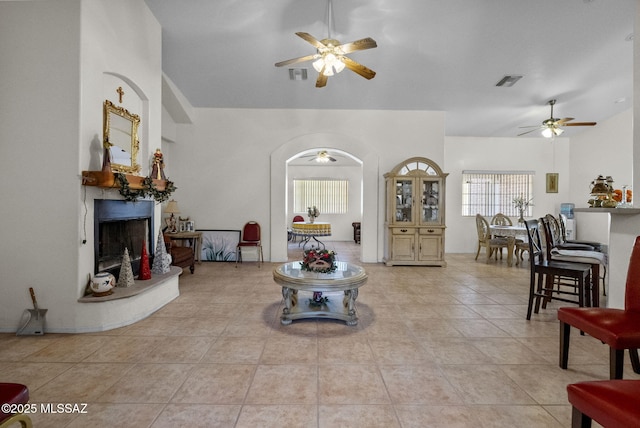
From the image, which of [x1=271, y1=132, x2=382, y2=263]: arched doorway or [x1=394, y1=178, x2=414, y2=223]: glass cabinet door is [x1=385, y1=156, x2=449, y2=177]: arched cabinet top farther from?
[x1=271, y1=132, x2=382, y2=263]: arched doorway

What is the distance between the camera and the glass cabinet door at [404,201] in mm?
6523

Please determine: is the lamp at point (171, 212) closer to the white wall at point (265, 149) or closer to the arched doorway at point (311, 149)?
the white wall at point (265, 149)

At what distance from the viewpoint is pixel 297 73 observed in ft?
18.3

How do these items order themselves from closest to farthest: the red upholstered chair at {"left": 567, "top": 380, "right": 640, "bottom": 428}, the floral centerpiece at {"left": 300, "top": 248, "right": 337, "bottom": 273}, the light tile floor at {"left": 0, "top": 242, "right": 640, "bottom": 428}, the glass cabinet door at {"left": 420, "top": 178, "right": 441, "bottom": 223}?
the red upholstered chair at {"left": 567, "top": 380, "right": 640, "bottom": 428}, the light tile floor at {"left": 0, "top": 242, "right": 640, "bottom": 428}, the floral centerpiece at {"left": 300, "top": 248, "right": 337, "bottom": 273}, the glass cabinet door at {"left": 420, "top": 178, "right": 441, "bottom": 223}

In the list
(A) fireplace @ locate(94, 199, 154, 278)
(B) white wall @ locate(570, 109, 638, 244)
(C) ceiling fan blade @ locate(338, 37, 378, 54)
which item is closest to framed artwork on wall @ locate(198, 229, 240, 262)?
(A) fireplace @ locate(94, 199, 154, 278)

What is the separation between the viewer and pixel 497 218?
792 cm

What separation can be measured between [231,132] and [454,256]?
587 centimetres

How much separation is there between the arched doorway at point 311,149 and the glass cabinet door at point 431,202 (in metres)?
0.97

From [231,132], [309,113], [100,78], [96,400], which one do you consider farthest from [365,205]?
[96,400]

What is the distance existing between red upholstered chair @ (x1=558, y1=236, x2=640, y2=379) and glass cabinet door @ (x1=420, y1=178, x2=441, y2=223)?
4.12 m

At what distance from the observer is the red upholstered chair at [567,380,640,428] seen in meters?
1.20

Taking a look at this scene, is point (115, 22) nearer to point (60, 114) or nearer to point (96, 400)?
point (60, 114)

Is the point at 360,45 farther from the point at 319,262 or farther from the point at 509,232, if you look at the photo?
the point at 509,232

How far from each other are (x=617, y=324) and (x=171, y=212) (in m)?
6.02
